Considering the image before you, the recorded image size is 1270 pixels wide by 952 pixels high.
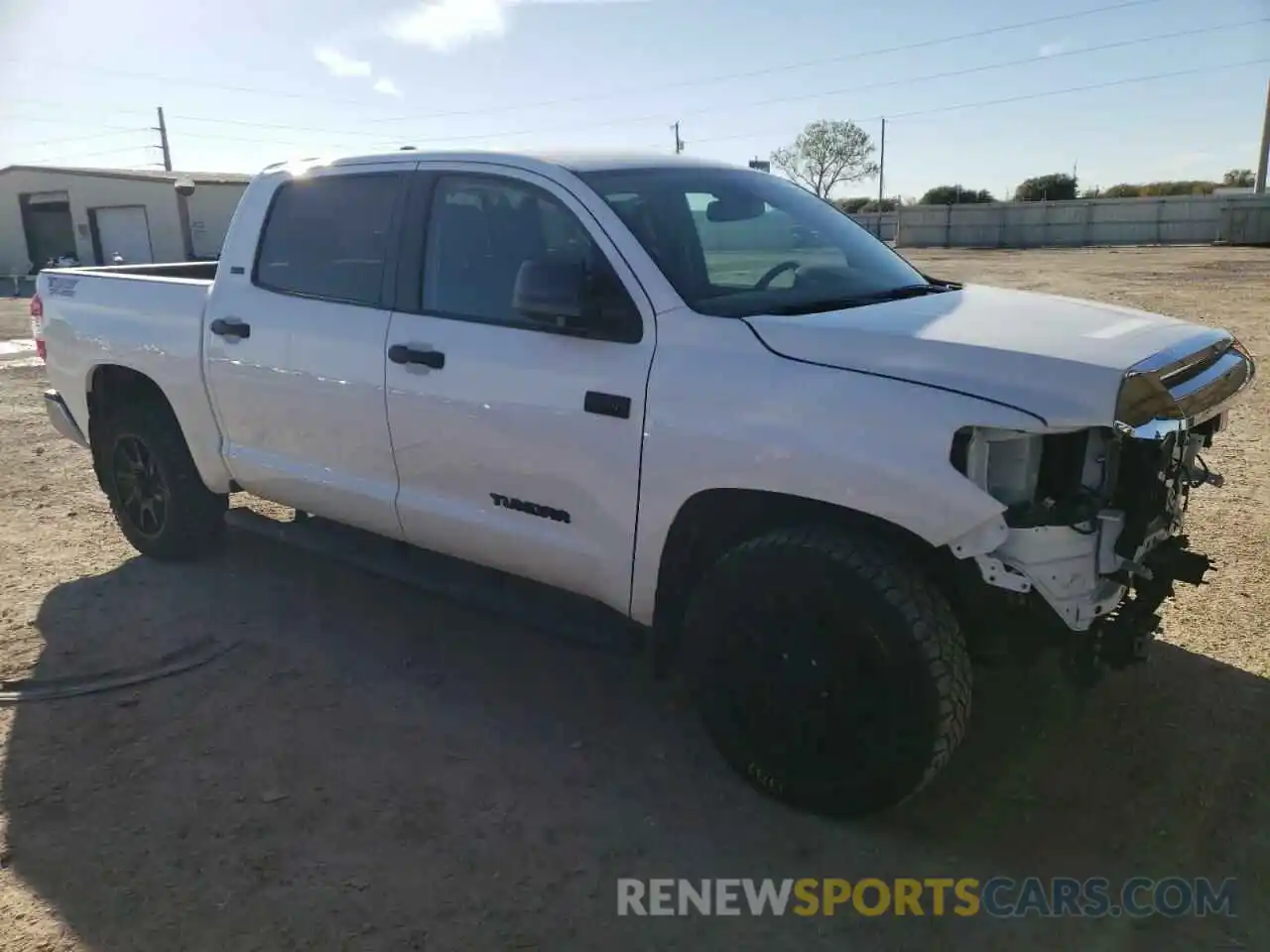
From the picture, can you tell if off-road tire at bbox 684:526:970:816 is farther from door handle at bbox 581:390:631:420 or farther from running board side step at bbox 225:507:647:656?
door handle at bbox 581:390:631:420

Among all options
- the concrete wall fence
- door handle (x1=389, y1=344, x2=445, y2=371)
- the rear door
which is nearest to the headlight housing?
door handle (x1=389, y1=344, x2=445, y2=371)

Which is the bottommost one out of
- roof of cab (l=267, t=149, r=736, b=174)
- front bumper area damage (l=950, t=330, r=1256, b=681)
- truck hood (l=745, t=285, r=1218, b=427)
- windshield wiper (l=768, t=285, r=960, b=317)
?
front bumper area damage (l=950, t=330, r=1256, b=681)

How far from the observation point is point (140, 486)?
5227 millimetres

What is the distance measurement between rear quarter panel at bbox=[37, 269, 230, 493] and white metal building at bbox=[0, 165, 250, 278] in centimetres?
3089

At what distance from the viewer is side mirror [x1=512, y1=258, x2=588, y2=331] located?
3.11 m

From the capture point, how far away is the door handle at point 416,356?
3.63 m

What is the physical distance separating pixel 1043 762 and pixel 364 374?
2.77m

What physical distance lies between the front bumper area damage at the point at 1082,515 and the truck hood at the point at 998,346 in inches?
3.6

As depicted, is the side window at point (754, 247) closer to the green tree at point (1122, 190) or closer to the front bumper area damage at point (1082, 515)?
the front bumper area damage at point (1082, 515)

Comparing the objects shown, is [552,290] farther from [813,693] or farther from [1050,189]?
[1050,189]

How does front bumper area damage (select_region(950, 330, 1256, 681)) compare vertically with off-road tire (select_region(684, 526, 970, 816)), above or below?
above

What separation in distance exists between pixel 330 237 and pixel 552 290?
5.11 feet

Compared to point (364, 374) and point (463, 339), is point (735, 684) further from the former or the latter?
point (364, 374)

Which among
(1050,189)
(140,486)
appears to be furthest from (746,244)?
(1050,189)
